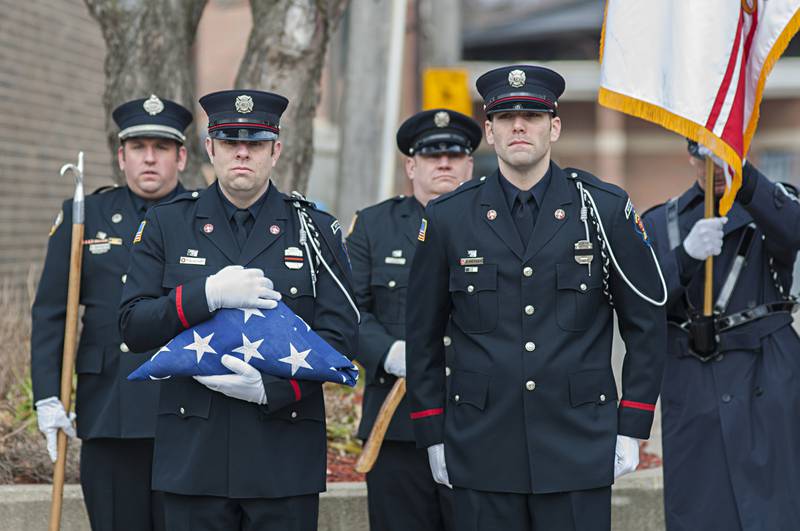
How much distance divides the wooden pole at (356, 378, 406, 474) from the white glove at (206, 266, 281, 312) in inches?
47.8

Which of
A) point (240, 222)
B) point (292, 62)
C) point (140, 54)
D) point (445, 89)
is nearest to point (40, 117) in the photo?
point (445, 89)

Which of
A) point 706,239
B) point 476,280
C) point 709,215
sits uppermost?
point 709,215

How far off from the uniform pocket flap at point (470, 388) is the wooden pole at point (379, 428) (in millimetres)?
946

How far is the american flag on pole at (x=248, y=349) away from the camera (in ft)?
12.9

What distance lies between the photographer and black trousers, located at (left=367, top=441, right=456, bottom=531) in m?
5.21

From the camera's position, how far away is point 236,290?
3.96 meters

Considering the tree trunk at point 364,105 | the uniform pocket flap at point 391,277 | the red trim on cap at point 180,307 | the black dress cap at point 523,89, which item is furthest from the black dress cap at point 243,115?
the tree trunk at point 364,105

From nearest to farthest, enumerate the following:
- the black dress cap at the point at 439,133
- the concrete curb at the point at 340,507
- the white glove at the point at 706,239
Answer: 1. the white glove at the point at 706,239
2. the black dress cap at the point at 439,133
3. the concrete curb at the point at 340,507

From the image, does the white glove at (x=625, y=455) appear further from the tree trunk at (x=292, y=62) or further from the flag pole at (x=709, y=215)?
the tree trunk at (x=292, y=62)

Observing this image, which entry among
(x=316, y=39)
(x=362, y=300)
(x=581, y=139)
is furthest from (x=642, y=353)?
→ (x=581, y=139)

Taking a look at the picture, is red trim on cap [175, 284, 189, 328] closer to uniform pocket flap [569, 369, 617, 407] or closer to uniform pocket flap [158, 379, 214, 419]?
uniform pocket flap [158, 379, 214, 419]

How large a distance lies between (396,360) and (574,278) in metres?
1.30

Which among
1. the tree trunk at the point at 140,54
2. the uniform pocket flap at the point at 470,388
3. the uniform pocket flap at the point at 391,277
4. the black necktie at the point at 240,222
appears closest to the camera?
the uniform pocket flap at the point at 470,388

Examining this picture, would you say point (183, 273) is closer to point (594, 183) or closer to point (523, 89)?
point (523, 89)
